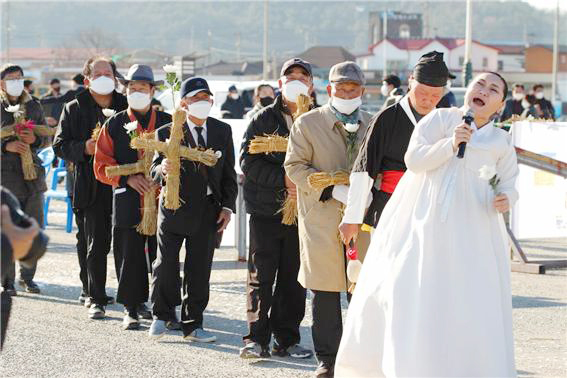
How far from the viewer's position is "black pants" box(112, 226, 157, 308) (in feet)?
31.6

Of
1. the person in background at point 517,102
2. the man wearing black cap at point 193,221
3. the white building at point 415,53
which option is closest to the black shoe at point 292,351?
the man wearing black cap at point 193,221

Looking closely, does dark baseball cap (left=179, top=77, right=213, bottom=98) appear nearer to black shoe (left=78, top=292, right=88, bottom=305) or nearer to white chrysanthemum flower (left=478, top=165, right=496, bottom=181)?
black shoe (left=78, top=292, right=88, bottom=305)

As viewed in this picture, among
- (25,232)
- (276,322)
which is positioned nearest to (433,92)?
(276,322)

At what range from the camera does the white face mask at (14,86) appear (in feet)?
36.3

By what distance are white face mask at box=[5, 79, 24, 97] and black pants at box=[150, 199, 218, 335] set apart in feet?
9.02

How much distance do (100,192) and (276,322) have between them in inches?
91.0

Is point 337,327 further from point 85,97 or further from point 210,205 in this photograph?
point 85,97

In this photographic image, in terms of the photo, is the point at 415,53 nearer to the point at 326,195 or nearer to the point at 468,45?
the point at 468,45

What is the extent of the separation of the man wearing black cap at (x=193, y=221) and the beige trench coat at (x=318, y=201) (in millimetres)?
1239

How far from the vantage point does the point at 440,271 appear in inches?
252

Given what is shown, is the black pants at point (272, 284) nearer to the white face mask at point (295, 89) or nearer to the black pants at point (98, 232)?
the white face mask at point (295, 89)

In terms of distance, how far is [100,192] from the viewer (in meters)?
10.3

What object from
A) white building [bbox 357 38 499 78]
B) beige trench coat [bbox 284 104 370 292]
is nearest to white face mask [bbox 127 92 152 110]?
beige trench coat [bbox 284 104 370 292]

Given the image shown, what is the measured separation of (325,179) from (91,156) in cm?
319
